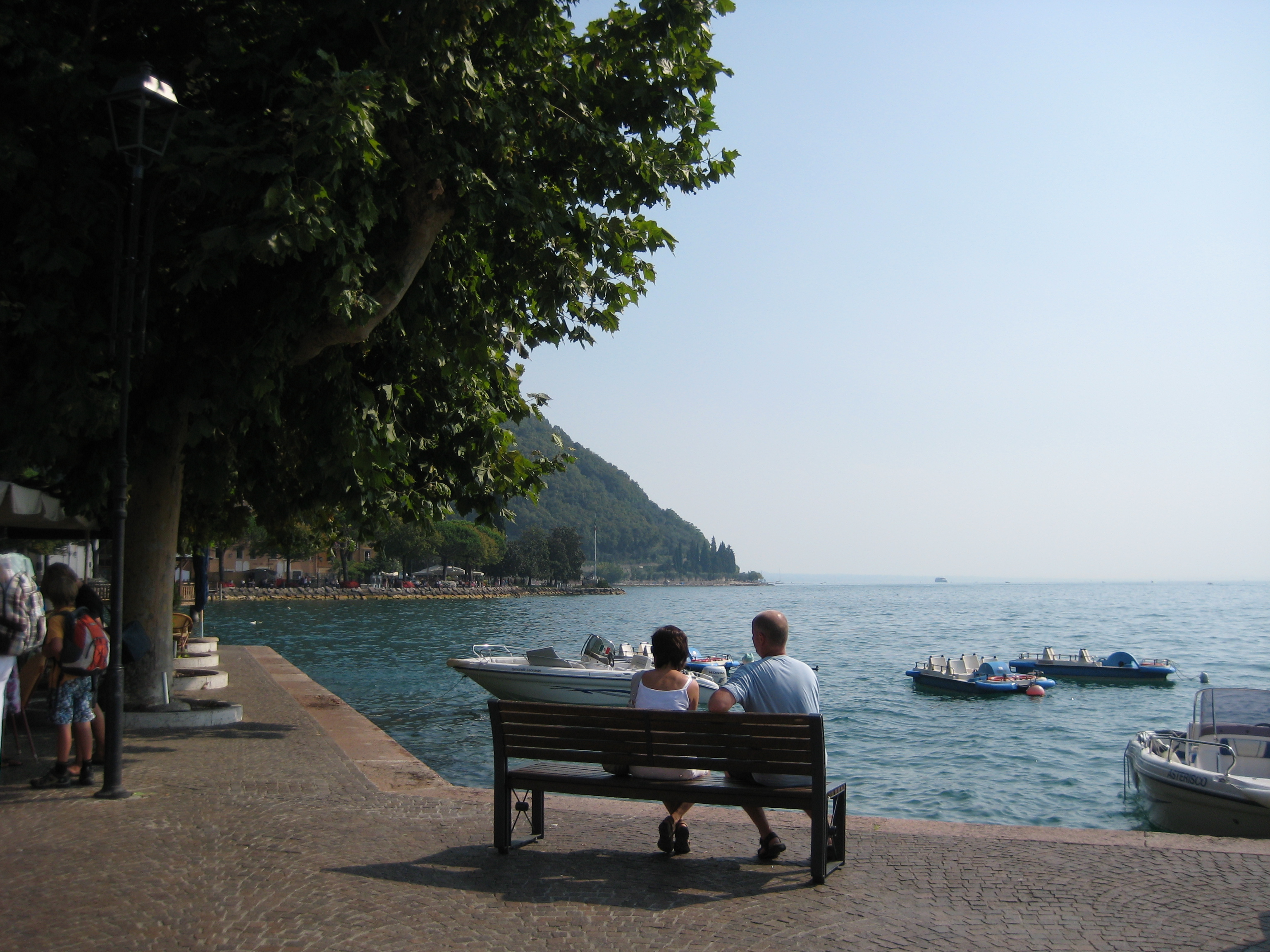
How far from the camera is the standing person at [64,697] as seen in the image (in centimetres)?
770

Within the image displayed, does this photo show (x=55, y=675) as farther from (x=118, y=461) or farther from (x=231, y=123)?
(x=231, y=123)

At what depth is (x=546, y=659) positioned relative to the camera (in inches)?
926

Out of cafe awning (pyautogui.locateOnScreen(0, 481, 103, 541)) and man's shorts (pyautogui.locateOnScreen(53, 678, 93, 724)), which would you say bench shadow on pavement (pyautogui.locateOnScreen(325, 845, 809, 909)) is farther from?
cafe awning (pyautogui.locateOnScreen(0, 481, 103, 541))

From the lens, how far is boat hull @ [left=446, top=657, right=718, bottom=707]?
876 inches

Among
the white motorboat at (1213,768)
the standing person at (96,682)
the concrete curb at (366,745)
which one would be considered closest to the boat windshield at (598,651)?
the concrete curb at (366,745)

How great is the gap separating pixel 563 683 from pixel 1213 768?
1313cm

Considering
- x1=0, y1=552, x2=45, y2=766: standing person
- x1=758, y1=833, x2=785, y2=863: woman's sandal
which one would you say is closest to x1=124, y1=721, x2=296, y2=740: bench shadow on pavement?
x1=0, y1=552, x2=45, y2=766: standing person

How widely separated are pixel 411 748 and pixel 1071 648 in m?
49.8

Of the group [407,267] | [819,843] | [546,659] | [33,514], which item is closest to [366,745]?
[33,514]

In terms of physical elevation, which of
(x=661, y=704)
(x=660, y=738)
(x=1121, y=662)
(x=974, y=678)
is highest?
(x=661, y=704)

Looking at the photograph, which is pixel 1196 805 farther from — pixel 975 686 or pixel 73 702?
pixel 975 686

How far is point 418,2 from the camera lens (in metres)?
8.49

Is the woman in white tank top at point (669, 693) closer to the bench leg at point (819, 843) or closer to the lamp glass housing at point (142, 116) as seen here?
the bench leg at point (819, 843)

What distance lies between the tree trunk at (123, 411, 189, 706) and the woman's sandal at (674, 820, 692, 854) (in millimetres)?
7599
